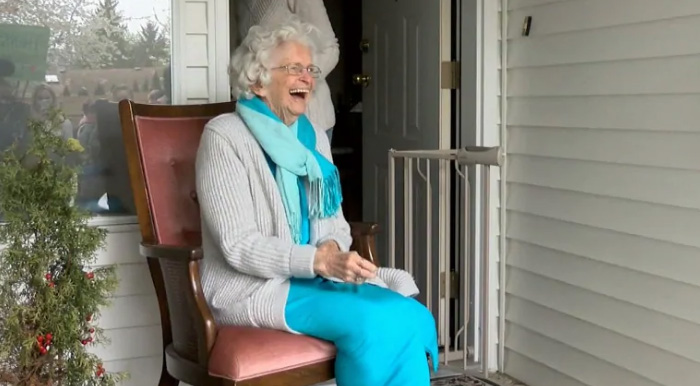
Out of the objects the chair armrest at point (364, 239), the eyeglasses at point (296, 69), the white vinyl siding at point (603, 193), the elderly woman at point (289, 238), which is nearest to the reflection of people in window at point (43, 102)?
the elderly woman at point (289, 238)

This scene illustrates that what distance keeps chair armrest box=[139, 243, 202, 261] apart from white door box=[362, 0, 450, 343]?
1.62 m

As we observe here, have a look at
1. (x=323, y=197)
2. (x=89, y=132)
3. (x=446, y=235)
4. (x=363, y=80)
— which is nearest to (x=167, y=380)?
(x=323, y=197)

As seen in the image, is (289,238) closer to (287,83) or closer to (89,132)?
(287,83)

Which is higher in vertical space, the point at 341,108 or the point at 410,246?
the point at 341,108

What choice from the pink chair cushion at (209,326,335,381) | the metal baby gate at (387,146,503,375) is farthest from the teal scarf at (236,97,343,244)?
the metal baby gate at (387,146,503,375)

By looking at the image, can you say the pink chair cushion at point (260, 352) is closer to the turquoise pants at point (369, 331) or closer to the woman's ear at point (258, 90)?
the turquoise pants at point (369, 331)

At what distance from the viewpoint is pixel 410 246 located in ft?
12.3

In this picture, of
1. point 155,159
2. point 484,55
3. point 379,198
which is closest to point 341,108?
point 379,198

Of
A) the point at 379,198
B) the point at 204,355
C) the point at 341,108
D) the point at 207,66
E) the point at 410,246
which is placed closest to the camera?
the point at 204,355

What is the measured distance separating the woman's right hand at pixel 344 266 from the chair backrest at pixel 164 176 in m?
0.47

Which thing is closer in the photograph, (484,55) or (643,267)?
(643,267)

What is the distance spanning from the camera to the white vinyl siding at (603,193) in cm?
283

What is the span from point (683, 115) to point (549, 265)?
886 millimetres

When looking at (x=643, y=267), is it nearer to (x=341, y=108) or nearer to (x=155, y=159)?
(x=155, y=159)
